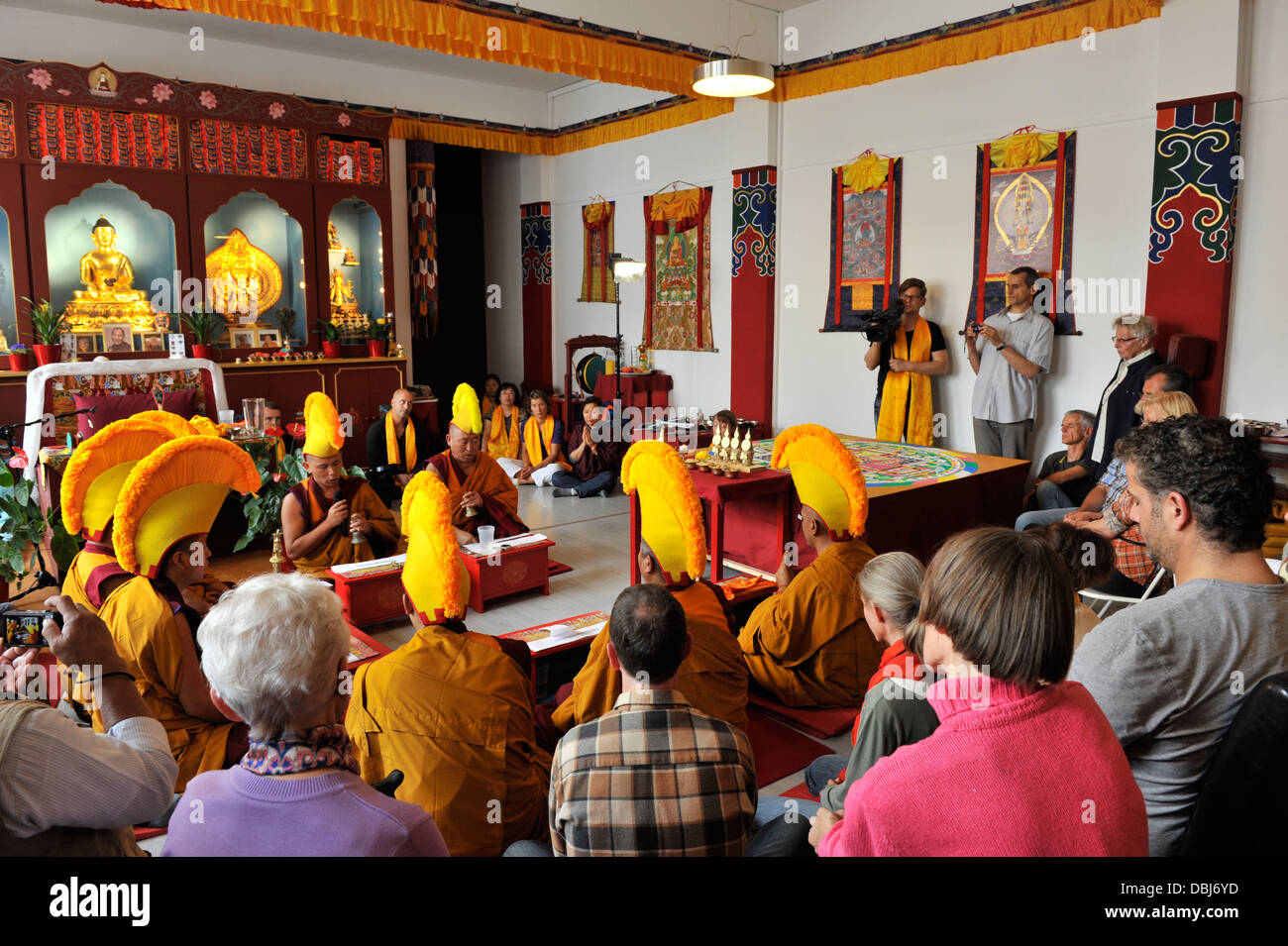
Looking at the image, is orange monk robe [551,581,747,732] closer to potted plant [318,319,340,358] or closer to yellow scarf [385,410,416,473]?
yellow scarf [385,410,416,473]

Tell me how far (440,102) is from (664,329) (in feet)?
11.3

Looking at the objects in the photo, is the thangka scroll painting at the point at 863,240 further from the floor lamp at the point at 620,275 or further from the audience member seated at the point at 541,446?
the audience member seated at the point at 541,446

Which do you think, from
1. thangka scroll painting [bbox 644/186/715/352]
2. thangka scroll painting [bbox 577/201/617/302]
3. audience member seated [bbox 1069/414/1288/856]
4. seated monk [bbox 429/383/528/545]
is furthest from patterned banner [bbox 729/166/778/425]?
audience member seated [bbox 1069/414/1288/856]

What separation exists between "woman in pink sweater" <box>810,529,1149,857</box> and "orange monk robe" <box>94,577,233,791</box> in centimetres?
227

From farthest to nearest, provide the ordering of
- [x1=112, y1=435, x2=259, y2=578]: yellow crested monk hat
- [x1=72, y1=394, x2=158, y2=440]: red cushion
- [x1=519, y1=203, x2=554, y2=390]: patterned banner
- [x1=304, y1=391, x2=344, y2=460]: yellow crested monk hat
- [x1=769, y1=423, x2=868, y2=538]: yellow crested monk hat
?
[x1=519, y1=203, x2=554, y2=390]: patterned banner < [x1=72, y1=394, x2=158, y2=440]: red cushion < [x1=304, y1=391, x2=344, y2=460]: yellow crested monk hat < [x1=769, y1=423, x2=868, y2=538]: yellow crested monk hat < [x1=112, y1=435, x2=259, y2=578]: yellow crested monk hat

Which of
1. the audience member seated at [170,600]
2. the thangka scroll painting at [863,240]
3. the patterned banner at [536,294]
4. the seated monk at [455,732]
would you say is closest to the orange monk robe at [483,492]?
the audience member seated at [170,600]

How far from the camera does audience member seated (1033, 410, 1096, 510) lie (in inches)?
213

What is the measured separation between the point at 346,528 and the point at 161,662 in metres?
2.29

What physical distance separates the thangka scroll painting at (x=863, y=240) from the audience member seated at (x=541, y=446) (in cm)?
259

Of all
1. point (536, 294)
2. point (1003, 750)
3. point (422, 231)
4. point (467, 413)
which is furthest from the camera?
point (536, 294)

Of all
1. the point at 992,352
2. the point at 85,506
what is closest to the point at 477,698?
the point at 85,506

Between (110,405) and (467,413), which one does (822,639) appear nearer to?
(467,413)

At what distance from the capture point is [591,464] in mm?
8023

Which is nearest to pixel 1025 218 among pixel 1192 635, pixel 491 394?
pixel 491 394
